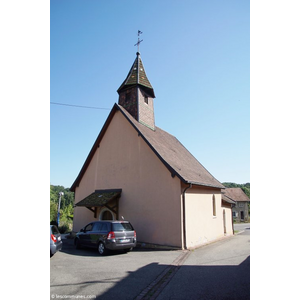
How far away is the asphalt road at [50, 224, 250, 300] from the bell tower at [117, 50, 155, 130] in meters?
10.8

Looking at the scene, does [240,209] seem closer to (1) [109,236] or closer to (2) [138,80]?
(2) [138,80]

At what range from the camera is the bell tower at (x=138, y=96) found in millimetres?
17328

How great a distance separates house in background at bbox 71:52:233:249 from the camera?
12070 millimetres

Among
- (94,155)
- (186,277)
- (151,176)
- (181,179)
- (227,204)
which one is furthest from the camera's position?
(227,204)

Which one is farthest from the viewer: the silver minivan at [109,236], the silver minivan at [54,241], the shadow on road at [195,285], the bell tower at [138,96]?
the bell tower at [138,96]

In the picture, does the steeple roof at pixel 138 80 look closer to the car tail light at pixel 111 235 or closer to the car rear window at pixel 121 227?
the car rear window at pixel 121 227

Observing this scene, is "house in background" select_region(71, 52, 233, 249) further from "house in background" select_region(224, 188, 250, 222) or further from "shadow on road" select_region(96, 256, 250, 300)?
"house in background" select_region(224, 188, 250, 222)

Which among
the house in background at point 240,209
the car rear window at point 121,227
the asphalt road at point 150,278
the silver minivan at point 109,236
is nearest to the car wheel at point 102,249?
the silver minivan at point 109,236

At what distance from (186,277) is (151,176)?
7.21 meters

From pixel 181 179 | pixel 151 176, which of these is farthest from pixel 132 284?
pixel 151 176

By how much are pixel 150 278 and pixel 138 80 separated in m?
14.8

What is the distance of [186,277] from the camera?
6.36m

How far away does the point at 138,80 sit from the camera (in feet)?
58.5
